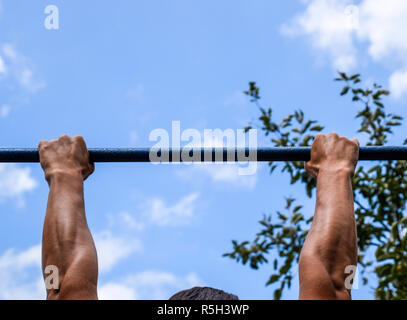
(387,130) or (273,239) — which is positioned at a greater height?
(387,130)

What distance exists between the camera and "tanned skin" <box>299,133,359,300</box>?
1.86m

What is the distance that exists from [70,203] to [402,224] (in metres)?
2.84

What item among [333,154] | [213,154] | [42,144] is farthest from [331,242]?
[42,144]

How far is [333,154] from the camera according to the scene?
7.20ft

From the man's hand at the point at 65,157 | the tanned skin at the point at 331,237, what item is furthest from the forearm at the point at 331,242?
the man's hand at the point at 65,157

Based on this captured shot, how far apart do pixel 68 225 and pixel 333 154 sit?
40.6 inches

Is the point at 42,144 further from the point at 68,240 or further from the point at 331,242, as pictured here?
the point at 331,242

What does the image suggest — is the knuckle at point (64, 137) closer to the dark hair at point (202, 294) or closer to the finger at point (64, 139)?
the finger at point (64, 139)

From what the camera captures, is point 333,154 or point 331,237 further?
point 333,154
